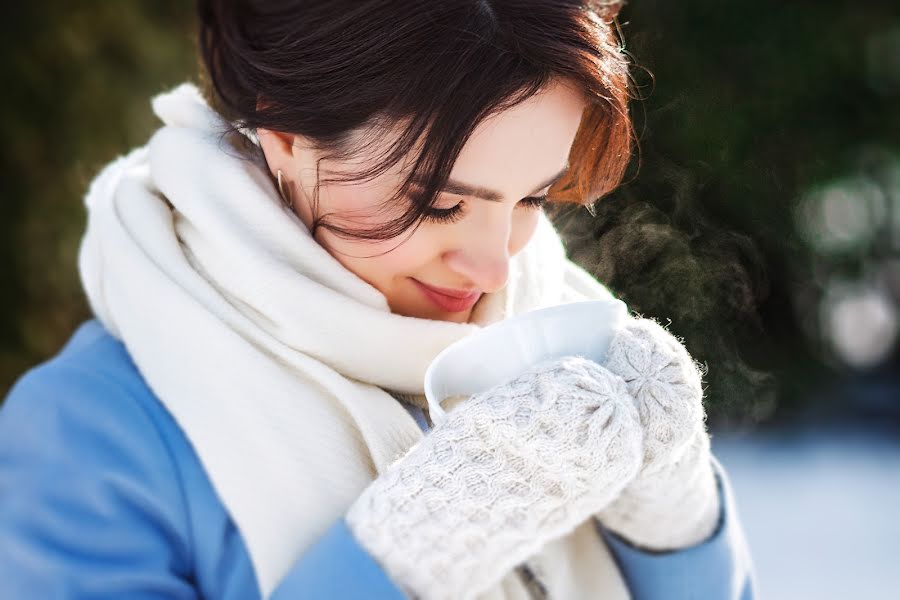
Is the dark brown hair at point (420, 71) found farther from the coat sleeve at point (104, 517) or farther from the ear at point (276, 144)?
the coat sleeve at point (104, 517)

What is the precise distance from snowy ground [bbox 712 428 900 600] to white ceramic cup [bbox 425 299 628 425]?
2.01m

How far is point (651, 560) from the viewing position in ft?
4.39

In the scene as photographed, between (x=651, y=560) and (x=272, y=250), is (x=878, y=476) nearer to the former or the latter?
(x=651, y=560)

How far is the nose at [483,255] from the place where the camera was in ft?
4.12

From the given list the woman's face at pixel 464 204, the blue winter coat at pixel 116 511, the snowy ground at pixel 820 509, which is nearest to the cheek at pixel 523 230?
the woman's face at pixel 464 204

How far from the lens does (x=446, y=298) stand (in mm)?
1352

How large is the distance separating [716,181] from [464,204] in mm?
409

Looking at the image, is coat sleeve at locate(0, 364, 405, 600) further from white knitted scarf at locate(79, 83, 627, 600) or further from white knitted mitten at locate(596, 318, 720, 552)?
white knitted mitten at locate(596, 318, 720, 552)

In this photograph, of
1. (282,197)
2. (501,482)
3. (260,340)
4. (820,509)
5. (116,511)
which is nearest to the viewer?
(501,482)

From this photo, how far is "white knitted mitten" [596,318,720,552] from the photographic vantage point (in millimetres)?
1114

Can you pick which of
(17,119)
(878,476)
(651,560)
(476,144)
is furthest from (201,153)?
(878,476)

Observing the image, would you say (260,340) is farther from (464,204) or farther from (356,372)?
(464,204)

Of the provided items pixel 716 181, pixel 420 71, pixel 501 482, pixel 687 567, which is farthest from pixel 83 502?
pixel 716 181

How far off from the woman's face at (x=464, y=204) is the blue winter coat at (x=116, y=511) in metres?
0.33
